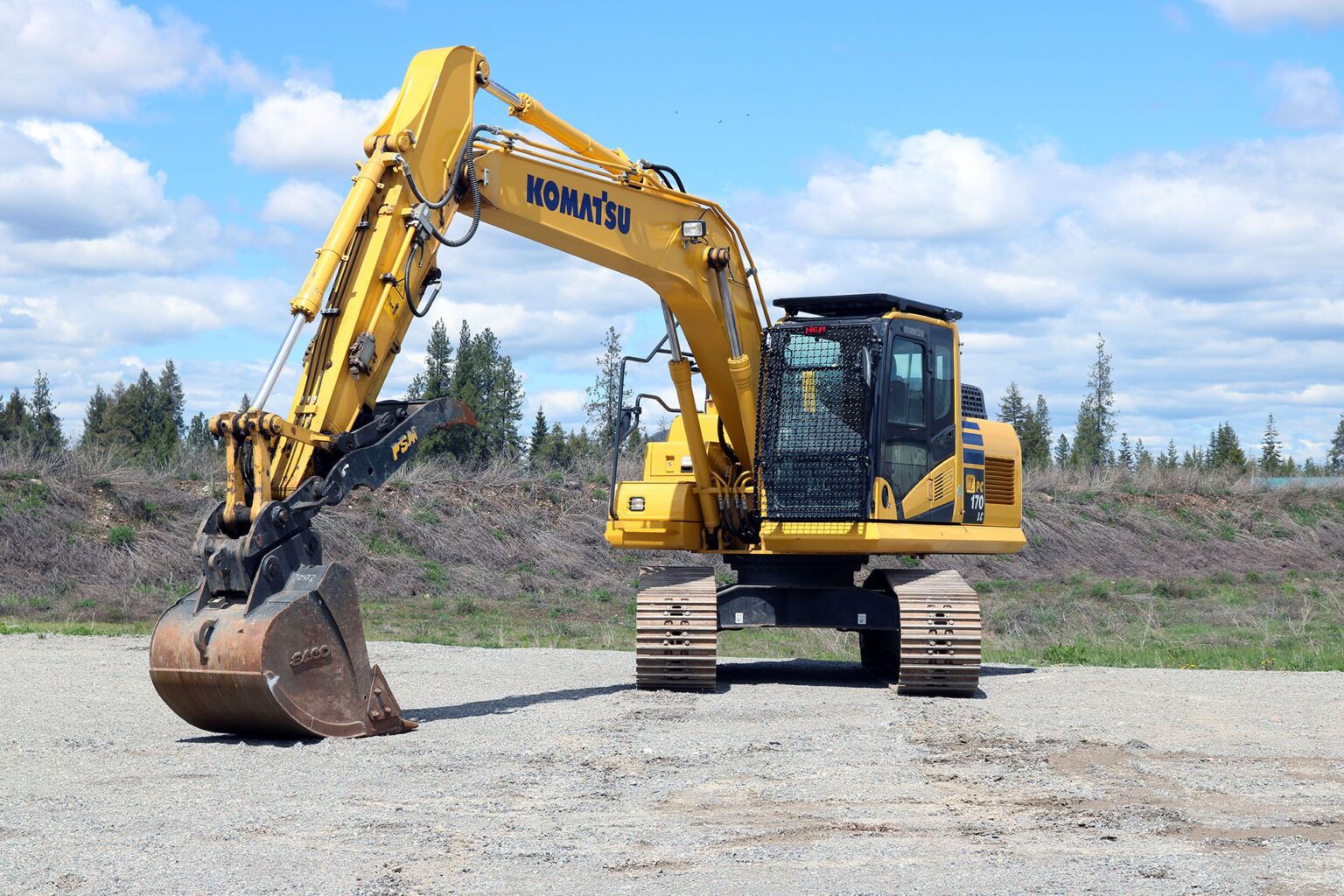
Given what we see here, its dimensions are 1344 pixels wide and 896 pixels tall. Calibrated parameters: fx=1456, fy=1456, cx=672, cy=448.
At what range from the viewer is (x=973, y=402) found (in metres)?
14.7

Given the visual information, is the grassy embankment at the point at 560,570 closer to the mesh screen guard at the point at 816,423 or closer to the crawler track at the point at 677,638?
the mesh screen guard at the point at 816,423

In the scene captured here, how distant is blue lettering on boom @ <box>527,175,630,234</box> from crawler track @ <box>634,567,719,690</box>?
334cm

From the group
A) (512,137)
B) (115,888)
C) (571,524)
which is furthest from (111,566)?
(115,888)

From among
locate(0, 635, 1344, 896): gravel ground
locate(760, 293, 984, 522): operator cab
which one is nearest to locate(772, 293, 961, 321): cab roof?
locate(760, 293, 984, 522): operator cab

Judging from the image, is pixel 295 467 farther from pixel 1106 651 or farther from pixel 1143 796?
pixel 1106 651

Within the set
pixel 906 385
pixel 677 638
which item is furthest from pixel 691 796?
pixel 906 385

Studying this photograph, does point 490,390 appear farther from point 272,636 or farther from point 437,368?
point 272,636

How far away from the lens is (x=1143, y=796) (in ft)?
27.2

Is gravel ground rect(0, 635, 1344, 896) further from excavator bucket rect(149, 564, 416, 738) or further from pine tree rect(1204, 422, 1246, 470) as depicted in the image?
pine tree rect(1204, 422, 1246, 470)

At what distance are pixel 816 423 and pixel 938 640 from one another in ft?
7.41

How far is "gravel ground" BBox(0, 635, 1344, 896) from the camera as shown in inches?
247

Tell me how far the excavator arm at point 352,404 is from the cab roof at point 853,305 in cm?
171

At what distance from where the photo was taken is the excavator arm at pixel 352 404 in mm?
A: 9203


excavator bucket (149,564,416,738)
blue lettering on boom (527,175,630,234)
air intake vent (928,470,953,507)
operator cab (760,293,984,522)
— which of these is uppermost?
blue lettering on boom (527,175,630,234)
